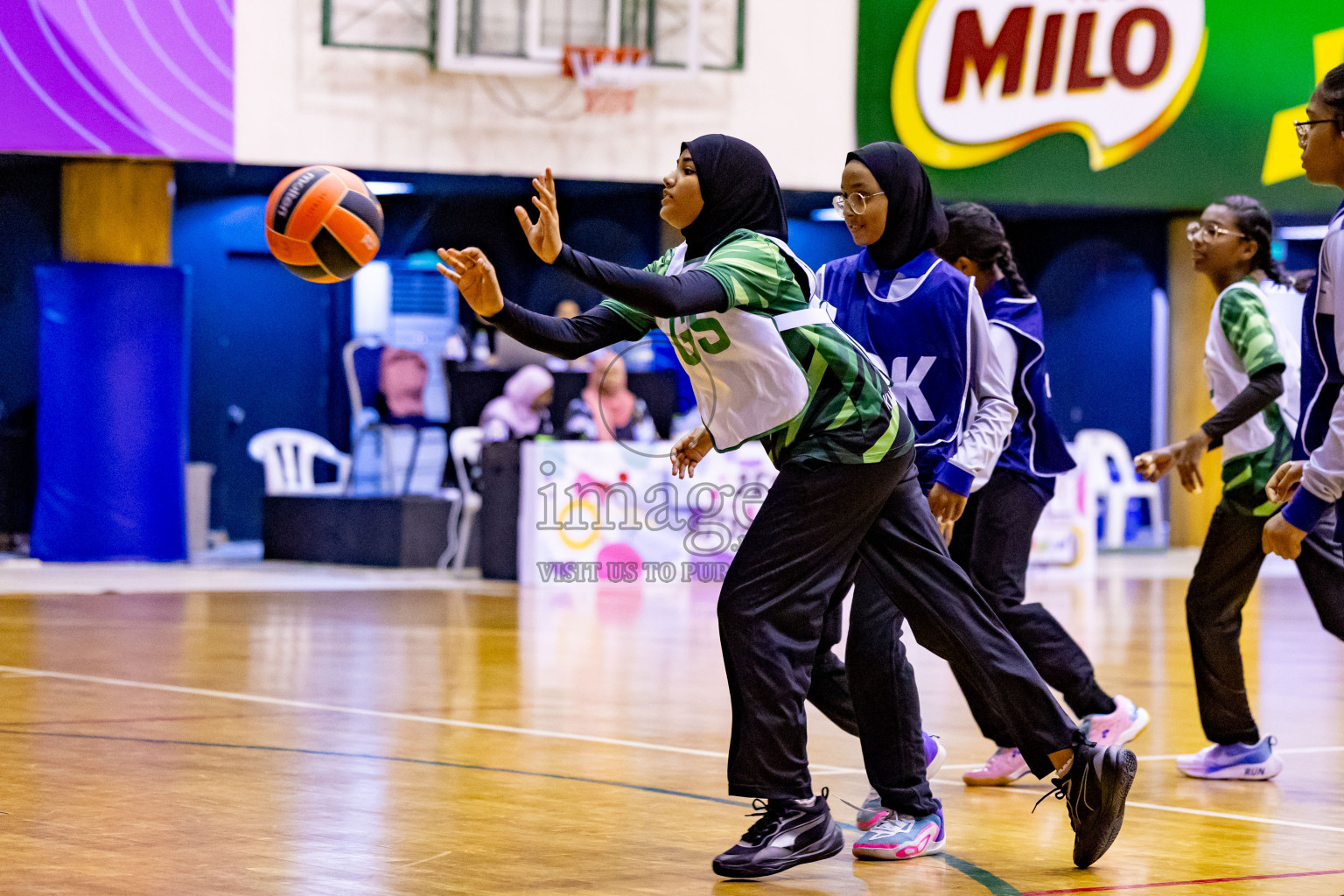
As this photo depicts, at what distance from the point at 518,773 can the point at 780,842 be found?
5.22 feet

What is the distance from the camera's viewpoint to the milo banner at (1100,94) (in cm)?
1702

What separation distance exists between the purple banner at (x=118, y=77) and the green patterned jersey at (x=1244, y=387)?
10.6 meters

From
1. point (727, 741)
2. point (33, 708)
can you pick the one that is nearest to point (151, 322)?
point (33, 708)

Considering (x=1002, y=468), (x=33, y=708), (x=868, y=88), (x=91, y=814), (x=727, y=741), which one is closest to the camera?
(x=91, y=814)

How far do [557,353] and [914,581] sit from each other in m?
1.07

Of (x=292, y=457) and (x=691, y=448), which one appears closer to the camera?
(x=691, y=448)

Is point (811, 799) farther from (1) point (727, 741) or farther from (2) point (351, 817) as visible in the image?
(1) point (727, 741)

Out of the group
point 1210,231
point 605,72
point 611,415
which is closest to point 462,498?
point 611,415

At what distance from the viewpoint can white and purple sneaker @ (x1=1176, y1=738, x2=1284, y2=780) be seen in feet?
19.2

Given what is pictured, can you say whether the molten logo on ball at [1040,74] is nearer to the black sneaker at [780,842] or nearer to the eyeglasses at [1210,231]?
the eyeglasses at [1210,231]

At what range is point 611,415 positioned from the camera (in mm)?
13977

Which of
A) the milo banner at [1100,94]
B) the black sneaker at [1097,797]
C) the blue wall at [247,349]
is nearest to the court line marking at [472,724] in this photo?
the black sneaker at [1097,797]

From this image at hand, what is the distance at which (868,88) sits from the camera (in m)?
17.0

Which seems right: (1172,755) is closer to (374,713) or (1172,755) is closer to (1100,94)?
(374,713)
